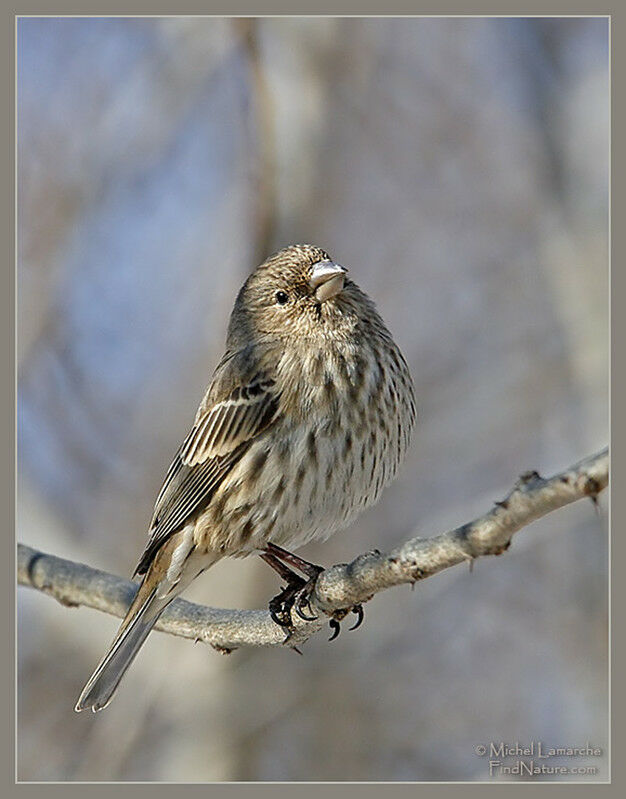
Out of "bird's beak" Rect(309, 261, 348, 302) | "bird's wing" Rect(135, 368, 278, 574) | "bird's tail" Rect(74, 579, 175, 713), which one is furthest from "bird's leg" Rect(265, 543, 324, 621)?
"bird's beak" Rect(309, 261, 348, 302)

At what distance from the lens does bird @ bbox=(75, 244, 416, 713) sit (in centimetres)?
435

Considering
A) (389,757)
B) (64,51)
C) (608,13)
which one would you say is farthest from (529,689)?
(64,51)

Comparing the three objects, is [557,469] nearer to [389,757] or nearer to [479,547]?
[389,757]

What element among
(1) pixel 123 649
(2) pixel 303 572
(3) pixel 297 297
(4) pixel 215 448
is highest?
(3) pixel 297 297

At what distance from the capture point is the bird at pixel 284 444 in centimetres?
435

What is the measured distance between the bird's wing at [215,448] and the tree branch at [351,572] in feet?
1.20

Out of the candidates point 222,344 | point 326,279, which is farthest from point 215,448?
point 222,344

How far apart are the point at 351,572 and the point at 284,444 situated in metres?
1.09

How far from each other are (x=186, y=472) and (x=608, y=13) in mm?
2875

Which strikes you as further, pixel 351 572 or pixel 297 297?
pixel 297 297

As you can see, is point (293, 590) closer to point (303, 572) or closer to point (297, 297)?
point (303, 572)

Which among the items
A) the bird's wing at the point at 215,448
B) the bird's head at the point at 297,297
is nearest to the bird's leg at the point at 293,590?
the bird's wing at the point at 215,448

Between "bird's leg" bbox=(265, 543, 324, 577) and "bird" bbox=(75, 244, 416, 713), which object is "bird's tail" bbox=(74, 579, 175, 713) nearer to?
"bird" bbox=(75, 244, 416, 713)

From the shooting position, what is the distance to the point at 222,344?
20.7 feet
